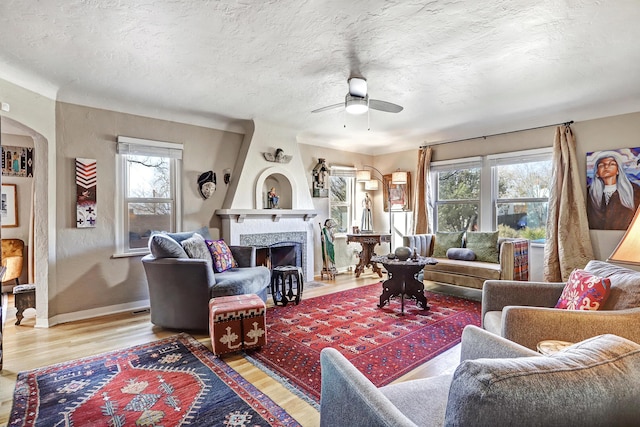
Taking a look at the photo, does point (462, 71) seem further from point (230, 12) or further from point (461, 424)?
point (461, 424)

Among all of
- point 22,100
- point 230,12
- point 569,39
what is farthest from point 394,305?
point 22,100

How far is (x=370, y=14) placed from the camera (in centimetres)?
218

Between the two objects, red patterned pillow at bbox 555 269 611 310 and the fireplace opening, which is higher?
red patterned pillow at bbox 555 269 611 310

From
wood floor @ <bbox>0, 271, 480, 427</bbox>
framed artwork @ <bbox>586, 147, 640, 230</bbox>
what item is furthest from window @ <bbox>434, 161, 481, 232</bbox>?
wood floor @ <bbox>0, 271, 480, 427</bbox>

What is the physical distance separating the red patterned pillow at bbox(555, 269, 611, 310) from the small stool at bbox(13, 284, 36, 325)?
4853 millimetres

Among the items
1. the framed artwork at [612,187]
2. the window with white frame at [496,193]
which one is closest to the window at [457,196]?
the window with white frame at [496,193]

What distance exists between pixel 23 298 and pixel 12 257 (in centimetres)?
186

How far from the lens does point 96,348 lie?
2771 millimetres

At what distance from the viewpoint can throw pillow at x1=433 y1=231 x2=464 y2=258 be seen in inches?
197

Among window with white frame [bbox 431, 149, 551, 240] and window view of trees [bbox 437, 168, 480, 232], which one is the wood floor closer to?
window with white frame [bbox 431, 149, 551, 240]

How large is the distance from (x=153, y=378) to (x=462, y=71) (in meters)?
3.69

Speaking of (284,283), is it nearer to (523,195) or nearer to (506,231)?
(506,231)

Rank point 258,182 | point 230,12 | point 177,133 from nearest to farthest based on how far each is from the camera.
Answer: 1. point 230,12
2. point 177,133
3. point 258,182

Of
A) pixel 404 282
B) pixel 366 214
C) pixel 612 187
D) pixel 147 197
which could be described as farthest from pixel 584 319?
pixel 366 214
